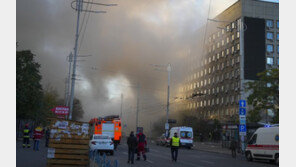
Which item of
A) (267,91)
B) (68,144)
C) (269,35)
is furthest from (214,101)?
(68,144)

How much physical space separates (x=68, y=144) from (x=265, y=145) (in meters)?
12.1

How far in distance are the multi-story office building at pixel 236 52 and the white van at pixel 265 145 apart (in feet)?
137

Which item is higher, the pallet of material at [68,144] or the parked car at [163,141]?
the pallet of material at [68,144]

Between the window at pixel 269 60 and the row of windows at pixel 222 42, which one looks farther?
the row of windows at pixel 222 42

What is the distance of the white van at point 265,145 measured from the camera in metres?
18.9

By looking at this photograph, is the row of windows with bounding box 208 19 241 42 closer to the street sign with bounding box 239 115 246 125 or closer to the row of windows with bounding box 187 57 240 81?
the row of windows with bounding box 187 57 240 81

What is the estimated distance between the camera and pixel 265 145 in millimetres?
19734

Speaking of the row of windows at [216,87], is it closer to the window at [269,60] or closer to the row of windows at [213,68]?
the row of windows at [213,68]

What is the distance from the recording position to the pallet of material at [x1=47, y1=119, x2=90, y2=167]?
522 inches

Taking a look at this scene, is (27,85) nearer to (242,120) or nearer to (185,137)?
(185,137)

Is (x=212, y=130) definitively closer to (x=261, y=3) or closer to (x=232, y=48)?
(x=232, y=48)

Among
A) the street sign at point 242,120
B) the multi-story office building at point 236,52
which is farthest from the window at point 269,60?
the street sign at point 242,120

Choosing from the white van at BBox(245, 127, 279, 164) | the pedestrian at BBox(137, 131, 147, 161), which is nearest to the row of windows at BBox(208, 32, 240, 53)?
the white van at BBox(245, 127, 279, 164)
